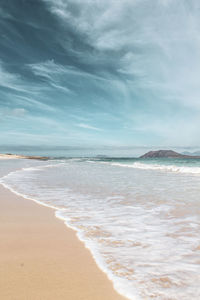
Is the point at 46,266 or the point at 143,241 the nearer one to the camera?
the point at 46,266

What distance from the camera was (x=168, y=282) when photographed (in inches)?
87.0

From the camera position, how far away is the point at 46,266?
245 cm

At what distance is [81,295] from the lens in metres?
1.93

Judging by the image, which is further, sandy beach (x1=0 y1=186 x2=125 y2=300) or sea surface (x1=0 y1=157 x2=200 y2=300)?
sea surface (x1=0 y1=157 x2=200 y2=300)

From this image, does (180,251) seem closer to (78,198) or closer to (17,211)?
(17,211)

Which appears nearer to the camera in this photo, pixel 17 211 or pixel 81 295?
pixel 81 295

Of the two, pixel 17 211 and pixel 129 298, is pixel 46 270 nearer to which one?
pixel 129 298

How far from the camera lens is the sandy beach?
1969mm

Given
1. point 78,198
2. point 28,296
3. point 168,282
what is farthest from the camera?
point 78,198

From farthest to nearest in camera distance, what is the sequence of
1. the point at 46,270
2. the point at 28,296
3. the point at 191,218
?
1. the point at 191,218
2. the point at 46,270
3. the point at 28,296

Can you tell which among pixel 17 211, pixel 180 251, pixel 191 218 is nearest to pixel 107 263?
pixel 180 251

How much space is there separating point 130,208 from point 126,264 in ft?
9.65

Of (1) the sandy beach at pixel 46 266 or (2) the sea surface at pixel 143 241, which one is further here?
(2) the sea surface at pixel 143 241

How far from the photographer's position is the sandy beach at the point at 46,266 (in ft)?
6.46
